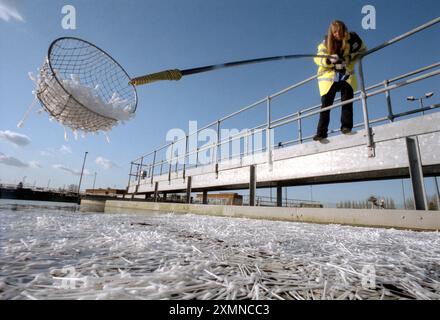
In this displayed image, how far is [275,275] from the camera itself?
0.71m

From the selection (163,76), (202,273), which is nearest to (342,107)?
(163,76)

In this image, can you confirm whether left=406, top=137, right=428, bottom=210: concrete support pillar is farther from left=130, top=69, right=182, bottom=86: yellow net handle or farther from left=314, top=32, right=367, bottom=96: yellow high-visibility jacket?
left=130, top=69, right=182, bottom=86: yellow net handle

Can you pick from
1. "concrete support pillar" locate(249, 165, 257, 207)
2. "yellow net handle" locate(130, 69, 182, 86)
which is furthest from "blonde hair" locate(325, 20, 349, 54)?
"yellow net handle" locate(130, 69, 182, 86)

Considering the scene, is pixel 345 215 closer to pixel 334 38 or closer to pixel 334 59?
pixel 334 59

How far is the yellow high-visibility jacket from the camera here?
3191mm

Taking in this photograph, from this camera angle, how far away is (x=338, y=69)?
3234 millimetres

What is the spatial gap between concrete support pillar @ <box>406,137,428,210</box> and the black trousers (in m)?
0.72

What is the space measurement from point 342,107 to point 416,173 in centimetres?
121

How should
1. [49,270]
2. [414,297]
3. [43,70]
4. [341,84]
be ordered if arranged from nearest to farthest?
[414,297] < [49,270] < [43,70] < [341,84]

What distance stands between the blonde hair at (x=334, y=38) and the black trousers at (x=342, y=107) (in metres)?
0.46

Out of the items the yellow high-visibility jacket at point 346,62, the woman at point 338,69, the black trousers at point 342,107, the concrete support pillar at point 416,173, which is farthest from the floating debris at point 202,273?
the yellow high-visibility jacket at point 346,62
